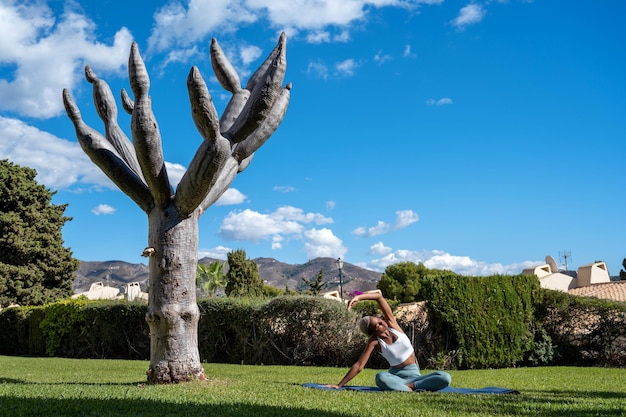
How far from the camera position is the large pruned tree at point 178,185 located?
8.66 metres

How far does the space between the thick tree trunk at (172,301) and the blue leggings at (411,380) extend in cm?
330

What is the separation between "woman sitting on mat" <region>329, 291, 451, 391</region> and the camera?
8023 millimetres

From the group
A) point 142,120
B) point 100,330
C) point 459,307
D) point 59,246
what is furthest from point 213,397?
point 59,246

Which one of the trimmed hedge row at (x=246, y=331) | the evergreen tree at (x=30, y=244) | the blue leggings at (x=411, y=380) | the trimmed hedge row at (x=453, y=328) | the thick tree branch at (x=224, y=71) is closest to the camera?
the blue leggings at (x=411, y=380)

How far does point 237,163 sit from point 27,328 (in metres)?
18.2

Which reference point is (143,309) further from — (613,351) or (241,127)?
(613,351)

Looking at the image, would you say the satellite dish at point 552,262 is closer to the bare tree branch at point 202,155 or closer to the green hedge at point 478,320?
the green hedge at point 478,320

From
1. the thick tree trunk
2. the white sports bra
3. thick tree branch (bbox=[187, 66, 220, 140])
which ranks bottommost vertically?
the white sports bra

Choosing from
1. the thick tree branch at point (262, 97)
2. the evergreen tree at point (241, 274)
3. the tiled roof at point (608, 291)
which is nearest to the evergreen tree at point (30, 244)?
the evergreen tree at point (241, 274)

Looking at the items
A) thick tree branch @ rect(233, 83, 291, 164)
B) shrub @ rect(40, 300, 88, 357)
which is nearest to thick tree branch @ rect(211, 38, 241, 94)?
thick tree branch @ rect(233, 83, 291, 164)

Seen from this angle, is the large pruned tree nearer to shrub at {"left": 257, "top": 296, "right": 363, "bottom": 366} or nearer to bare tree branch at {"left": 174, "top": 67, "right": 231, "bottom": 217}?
bare tree branch at {"left": 174, "top": 67, "right": 231, "bottom": 217}

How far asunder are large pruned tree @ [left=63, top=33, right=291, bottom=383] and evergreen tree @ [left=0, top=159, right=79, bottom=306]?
2643 centimetres

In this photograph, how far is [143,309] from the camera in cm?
1906

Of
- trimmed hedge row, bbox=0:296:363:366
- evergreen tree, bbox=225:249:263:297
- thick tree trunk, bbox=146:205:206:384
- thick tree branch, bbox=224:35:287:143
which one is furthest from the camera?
evergreen tree, bbox=225:249:263:297
